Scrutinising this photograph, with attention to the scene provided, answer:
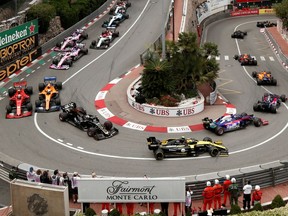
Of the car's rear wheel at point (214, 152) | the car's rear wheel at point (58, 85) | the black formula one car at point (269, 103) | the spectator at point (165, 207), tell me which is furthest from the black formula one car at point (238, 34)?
the spectator at point (165, 207)

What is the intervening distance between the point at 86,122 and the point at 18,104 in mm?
6535

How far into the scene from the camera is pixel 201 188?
86.2ft

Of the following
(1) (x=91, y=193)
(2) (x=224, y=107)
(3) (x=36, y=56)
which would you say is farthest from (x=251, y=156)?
(3) (x=36, y=56)

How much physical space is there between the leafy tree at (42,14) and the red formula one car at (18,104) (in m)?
15.8

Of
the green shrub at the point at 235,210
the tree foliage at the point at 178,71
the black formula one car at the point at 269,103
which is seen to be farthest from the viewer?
the tree foliage at the point at 178,71

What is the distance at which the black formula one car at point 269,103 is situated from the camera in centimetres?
3908

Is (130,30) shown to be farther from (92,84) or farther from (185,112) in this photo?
(185,112)

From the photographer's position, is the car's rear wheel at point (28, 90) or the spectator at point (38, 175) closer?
the spectator at point (38, 175)

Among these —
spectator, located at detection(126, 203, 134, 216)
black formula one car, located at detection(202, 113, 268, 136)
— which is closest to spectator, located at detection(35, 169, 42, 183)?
spectator, located at detection(126, 203, 134, 216)

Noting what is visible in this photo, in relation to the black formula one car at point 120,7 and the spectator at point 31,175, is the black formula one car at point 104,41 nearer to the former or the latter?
the black formula one car at point 120,7

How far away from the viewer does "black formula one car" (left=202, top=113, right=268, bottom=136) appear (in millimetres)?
35156

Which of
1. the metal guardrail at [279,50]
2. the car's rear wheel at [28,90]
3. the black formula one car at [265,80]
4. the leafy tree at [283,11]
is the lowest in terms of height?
the metal guardrail at [279,50]

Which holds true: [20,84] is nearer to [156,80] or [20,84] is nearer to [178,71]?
[156,80]

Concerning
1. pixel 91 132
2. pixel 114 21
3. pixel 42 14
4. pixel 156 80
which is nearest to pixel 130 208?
pixel 91 132
